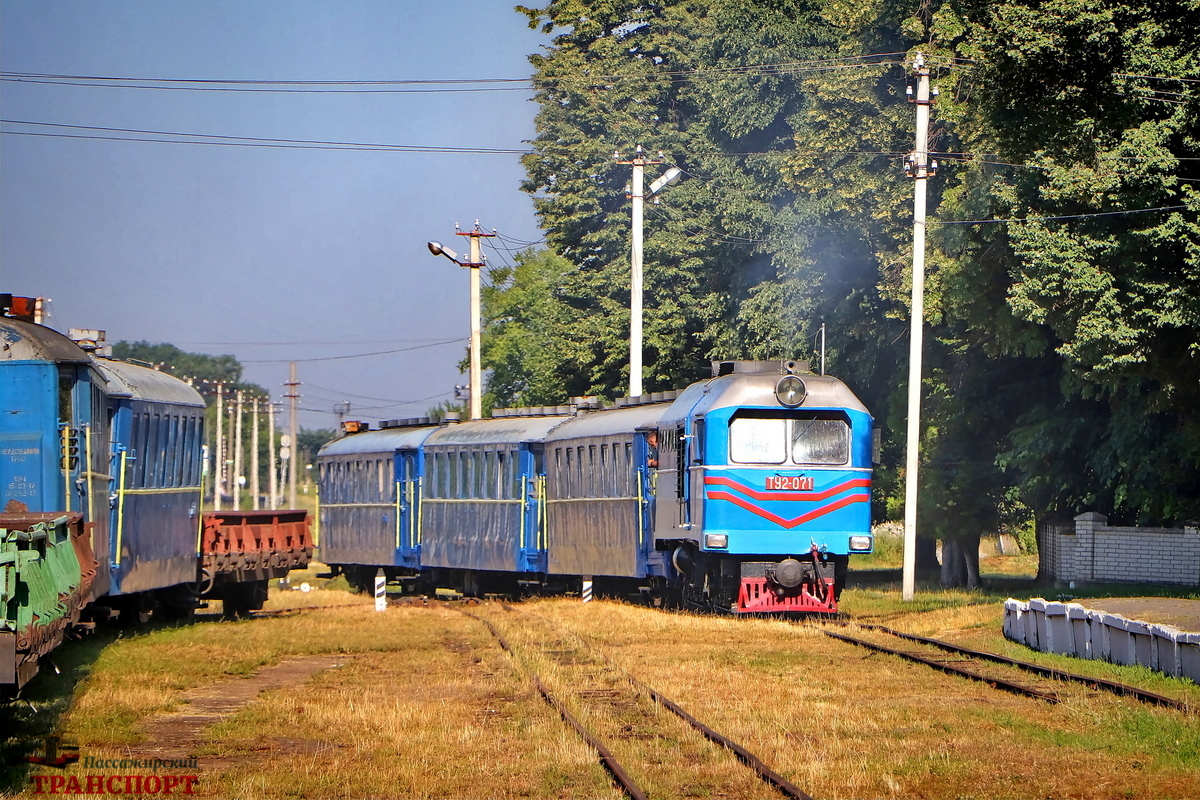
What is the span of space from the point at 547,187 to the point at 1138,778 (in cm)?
4508

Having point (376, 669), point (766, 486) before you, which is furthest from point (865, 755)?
point (766, 486)

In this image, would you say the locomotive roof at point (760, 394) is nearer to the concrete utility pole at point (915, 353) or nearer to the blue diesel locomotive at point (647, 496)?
the blue diesel locomotive at point (647, 496)

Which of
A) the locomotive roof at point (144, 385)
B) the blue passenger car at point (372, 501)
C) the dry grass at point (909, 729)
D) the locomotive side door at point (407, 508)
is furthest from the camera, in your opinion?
the blue passenger car at point (372, 501)

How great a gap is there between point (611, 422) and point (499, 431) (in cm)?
472

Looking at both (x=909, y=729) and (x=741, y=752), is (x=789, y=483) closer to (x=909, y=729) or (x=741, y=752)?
(x=909, y=729)

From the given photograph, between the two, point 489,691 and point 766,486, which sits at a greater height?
point 766,486

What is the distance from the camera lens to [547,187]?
53375mm

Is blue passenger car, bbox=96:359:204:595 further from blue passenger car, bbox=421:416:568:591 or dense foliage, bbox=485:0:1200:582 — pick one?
dense foliage, bbox=485:0:1200:582

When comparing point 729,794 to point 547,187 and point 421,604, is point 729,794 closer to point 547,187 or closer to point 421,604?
point 421,604

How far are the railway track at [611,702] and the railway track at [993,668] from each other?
3.11 m

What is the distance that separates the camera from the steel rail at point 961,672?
523 inches

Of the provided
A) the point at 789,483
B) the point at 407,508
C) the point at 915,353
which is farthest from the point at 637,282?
the point at 789,483

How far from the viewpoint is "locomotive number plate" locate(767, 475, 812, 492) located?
2169 centimetres

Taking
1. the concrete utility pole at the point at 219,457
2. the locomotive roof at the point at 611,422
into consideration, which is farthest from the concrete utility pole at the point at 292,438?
the locomotive roof at the point at 611,422
